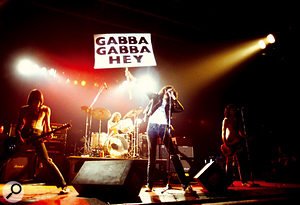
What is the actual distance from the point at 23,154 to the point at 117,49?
5193mm

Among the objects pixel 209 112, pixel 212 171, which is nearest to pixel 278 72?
pixel 209 112

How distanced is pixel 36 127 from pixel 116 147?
4.59 meters

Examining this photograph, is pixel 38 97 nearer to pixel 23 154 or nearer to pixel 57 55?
pixel 23 154

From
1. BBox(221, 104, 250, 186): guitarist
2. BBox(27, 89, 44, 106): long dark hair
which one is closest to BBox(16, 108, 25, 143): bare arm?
BBox(27, 89, 44, 106): long dark hair

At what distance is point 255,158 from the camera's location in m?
8.66

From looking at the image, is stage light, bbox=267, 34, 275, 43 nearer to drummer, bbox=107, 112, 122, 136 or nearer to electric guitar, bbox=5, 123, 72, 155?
drummer, bbox=107, 112, 122, 136

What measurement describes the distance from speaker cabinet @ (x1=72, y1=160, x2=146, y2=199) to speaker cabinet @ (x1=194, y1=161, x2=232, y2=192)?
1.33 metres

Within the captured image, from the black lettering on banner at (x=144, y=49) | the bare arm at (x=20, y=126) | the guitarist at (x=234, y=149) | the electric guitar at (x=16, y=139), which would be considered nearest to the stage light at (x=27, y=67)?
the bare arm at (x=20, y=126)

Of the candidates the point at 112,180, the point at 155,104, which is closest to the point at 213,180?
the point at 155,104

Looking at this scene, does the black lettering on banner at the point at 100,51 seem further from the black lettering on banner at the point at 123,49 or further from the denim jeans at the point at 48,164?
the denim jeans at the point at 48,164

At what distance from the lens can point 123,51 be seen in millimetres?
4211

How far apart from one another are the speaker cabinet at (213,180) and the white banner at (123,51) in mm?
2569

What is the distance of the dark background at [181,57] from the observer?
23.1ft

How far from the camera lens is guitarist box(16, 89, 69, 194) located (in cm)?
367
